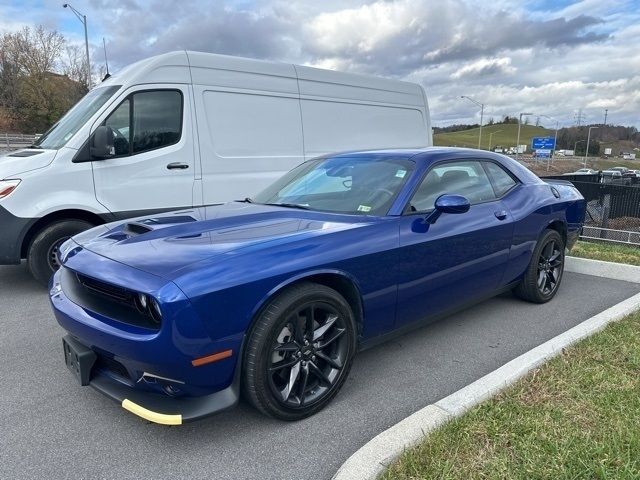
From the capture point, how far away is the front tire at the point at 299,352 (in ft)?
7.94

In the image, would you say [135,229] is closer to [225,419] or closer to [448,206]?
[225,419]

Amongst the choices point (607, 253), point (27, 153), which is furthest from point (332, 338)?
point (607, 253)

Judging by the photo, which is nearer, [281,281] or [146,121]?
[281,281]

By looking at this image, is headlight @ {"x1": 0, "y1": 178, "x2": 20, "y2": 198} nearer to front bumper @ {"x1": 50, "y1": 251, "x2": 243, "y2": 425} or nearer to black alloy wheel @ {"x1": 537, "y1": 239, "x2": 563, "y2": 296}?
front bumper @ {"x1": 50, "y1": 251, "x2": 243, "y2": 425}

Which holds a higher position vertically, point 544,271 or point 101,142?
point 101,142

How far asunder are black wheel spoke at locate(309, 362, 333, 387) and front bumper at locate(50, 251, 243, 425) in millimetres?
459

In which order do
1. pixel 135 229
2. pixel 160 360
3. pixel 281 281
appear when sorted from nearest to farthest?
pixel 160 360 → pixel 281 281 → pixel 135 229

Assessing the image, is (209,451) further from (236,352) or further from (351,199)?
(351,199)

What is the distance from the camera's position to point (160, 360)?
2197 mm

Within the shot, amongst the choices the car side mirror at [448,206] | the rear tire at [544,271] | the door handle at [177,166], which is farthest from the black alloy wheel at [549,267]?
the door handle at [177,166]

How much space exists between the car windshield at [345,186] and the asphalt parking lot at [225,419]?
1.11 m

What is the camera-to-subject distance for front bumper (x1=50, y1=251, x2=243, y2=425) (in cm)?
218

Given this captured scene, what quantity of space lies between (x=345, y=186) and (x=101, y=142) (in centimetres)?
295

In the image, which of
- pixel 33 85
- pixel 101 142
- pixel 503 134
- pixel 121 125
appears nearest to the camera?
pixel 101 142
